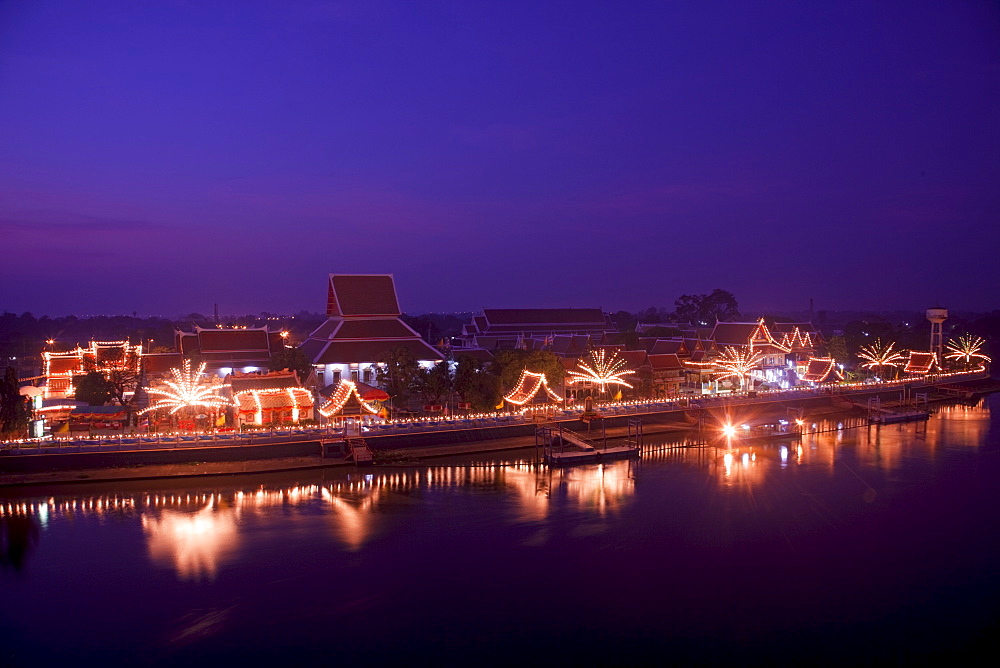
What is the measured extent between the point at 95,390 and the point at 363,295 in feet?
36.8

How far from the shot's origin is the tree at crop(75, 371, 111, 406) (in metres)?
23.9

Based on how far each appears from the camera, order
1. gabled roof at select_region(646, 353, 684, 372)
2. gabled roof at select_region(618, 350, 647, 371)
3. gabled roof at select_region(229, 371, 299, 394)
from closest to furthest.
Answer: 1. gabled roof at select_region(229, 371, 299, 394)
2. gabled roof at select_region(618, 350, 647, 371)
3. gabled roof at select_region(646, 353, 684, 372)

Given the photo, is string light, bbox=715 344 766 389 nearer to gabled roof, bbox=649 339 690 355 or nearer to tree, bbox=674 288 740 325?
gabled roof, bbox=649 339 690 355

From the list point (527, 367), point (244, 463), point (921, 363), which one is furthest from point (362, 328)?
point (921, 363)

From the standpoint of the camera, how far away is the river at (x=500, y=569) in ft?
36.9

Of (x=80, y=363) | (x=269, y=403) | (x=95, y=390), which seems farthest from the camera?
(x=80, y=363)

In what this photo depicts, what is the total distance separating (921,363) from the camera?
3953 centimetres

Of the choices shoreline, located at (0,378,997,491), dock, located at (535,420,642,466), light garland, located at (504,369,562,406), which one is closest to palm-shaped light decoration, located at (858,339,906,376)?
shoreline, located at (0,378,997,491)

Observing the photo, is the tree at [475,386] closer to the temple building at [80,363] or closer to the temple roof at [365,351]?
the temple roof at [365,351]

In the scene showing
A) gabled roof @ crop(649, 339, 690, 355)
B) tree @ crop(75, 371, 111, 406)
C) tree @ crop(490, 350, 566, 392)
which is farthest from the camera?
gabled roof @ crop(649, 339, 690, 355)

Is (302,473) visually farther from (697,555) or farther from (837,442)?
(837,442)

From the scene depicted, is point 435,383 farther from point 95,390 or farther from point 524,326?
point 524,326

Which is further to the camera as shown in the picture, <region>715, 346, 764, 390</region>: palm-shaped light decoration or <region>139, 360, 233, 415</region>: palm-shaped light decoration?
<region>715, 346, 764, 390</region>: palm-shaped light decoration

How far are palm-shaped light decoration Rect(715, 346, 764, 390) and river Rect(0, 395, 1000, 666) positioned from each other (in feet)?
44.2
